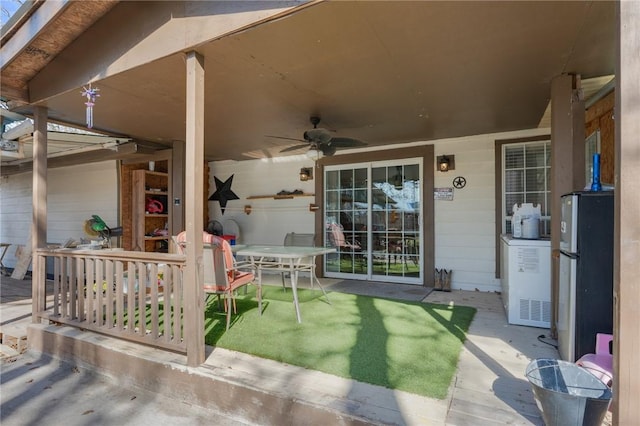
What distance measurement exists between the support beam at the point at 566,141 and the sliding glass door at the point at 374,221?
2480 millimetres

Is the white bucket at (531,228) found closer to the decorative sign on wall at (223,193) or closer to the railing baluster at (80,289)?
the railing baluster at (80,289)

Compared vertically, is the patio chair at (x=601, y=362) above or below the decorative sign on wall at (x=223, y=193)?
below

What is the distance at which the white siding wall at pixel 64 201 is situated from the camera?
275 inches

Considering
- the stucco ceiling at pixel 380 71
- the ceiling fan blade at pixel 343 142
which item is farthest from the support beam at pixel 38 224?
the ceiling fan blade at pixel 343 142

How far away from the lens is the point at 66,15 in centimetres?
279

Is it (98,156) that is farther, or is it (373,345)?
(98,156)

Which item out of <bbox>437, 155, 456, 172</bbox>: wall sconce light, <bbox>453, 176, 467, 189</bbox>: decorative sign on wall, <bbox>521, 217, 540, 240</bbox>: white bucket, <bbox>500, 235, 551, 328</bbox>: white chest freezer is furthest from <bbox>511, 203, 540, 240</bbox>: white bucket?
<bbox>437, 155, 456, 172</bbox>: wall sconce light

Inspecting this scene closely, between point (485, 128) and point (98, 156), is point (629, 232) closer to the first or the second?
point (485, 128)

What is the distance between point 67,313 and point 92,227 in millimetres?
3263

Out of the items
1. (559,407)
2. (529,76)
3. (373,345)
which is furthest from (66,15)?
(559,407)

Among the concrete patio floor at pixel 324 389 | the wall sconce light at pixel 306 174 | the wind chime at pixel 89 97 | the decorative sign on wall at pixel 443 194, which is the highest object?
the wind chime at pixel 89 97

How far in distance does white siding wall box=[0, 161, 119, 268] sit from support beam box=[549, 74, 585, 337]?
7198 mm

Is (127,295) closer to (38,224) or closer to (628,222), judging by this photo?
(38,224)

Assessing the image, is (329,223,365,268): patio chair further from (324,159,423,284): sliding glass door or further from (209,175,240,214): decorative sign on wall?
(209,175,240,214): decorative sign on wall
